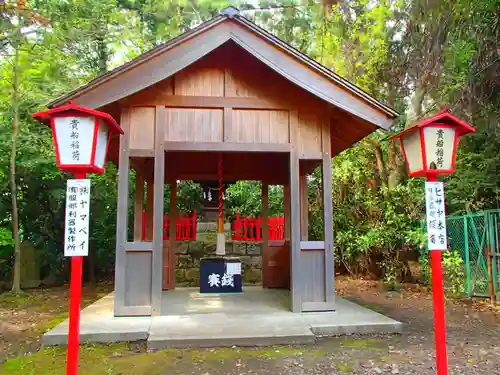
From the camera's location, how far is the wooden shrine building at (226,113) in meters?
6.11

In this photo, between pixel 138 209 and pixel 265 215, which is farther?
pixel 265 215

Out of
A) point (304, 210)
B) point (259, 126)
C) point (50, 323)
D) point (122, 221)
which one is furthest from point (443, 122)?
point (50, 323)

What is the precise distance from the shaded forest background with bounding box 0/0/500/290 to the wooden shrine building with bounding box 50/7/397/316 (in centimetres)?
380

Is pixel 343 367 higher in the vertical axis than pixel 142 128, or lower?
lower

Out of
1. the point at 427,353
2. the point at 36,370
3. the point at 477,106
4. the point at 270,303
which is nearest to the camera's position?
the point at 36,370

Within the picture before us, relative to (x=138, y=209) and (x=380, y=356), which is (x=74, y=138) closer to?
(x=380, y=356)

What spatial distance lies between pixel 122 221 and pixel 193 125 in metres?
1.91

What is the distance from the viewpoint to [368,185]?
11.6 meters

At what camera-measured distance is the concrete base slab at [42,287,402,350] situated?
510 cm

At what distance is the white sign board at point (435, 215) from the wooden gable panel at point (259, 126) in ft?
10.6

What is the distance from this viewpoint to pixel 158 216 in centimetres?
Result: 620

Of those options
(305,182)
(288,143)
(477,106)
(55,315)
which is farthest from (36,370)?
(477,106)

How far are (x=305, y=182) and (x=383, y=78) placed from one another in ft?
14.6

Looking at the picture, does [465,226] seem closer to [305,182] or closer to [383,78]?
[305,182]
